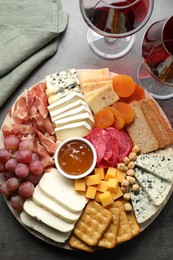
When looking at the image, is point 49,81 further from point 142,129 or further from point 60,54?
point 142,129

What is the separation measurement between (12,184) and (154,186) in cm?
51

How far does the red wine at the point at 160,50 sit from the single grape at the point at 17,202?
0.65 meters

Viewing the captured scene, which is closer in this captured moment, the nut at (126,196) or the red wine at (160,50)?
the red wine at (160,50)

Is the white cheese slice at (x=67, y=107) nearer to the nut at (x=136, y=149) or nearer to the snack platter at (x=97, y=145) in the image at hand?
the snack platter at (x=97, y=145)

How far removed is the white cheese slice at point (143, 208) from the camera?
1.75 m

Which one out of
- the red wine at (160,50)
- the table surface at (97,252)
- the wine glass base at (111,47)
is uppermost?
the red wine at (160,50)

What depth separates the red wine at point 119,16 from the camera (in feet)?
5.41

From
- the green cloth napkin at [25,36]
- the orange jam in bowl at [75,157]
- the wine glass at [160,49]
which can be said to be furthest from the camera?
the green cloth napkin at [25,36]

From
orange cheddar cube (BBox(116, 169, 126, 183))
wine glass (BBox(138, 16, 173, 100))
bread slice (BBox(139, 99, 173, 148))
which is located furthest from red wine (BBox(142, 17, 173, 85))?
orange cheddar cube (BBox(116, 169, 126, 183))

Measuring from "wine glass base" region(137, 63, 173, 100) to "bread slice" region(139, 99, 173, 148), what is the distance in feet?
0.34

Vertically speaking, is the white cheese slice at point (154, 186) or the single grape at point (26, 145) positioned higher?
the single grape at point (26, 145)

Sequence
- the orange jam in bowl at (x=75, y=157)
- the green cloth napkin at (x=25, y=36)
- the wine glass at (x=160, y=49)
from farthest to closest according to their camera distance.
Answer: the green cloth napkin at (x=25, y=36) < the orange jam in bowl at (x=75, y=157) < the wine glass at (x=160, y=49)

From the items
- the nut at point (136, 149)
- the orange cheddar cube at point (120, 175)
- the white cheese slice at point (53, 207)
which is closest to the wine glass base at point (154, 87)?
the nut at point (136, 149)

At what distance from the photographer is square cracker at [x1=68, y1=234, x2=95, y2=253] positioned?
1735mm
